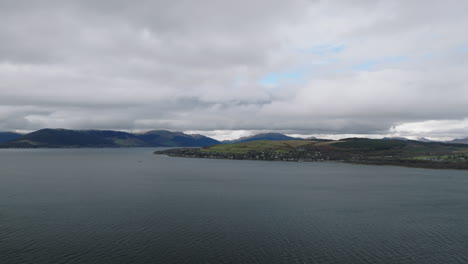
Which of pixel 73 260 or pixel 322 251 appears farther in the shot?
pixel 322 251

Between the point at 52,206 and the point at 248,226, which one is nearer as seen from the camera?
the point at 248,226

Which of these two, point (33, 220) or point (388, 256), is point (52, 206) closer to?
point (33, 220)

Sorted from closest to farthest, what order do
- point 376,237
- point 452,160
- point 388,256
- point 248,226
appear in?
point 388,256 < point 376,237 < point 248,226 < point 452,160

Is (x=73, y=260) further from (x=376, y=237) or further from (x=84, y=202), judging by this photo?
(x=376, y=237)

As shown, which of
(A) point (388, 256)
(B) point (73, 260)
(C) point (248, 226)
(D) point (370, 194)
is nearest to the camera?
(B) point (73, 260)

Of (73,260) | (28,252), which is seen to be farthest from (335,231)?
(28,252)

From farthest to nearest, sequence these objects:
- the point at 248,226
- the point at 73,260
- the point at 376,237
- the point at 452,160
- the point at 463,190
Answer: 1. the point at 452,160
2. the point at 463,190
3. the point at 248,226
4. the point at 376,237
5. the point at 73,260

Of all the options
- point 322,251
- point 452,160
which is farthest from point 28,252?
point 452,160

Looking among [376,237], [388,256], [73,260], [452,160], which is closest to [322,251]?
[388,256]

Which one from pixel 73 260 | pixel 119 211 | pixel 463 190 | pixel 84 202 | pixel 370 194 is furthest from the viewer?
pixel 463 190
